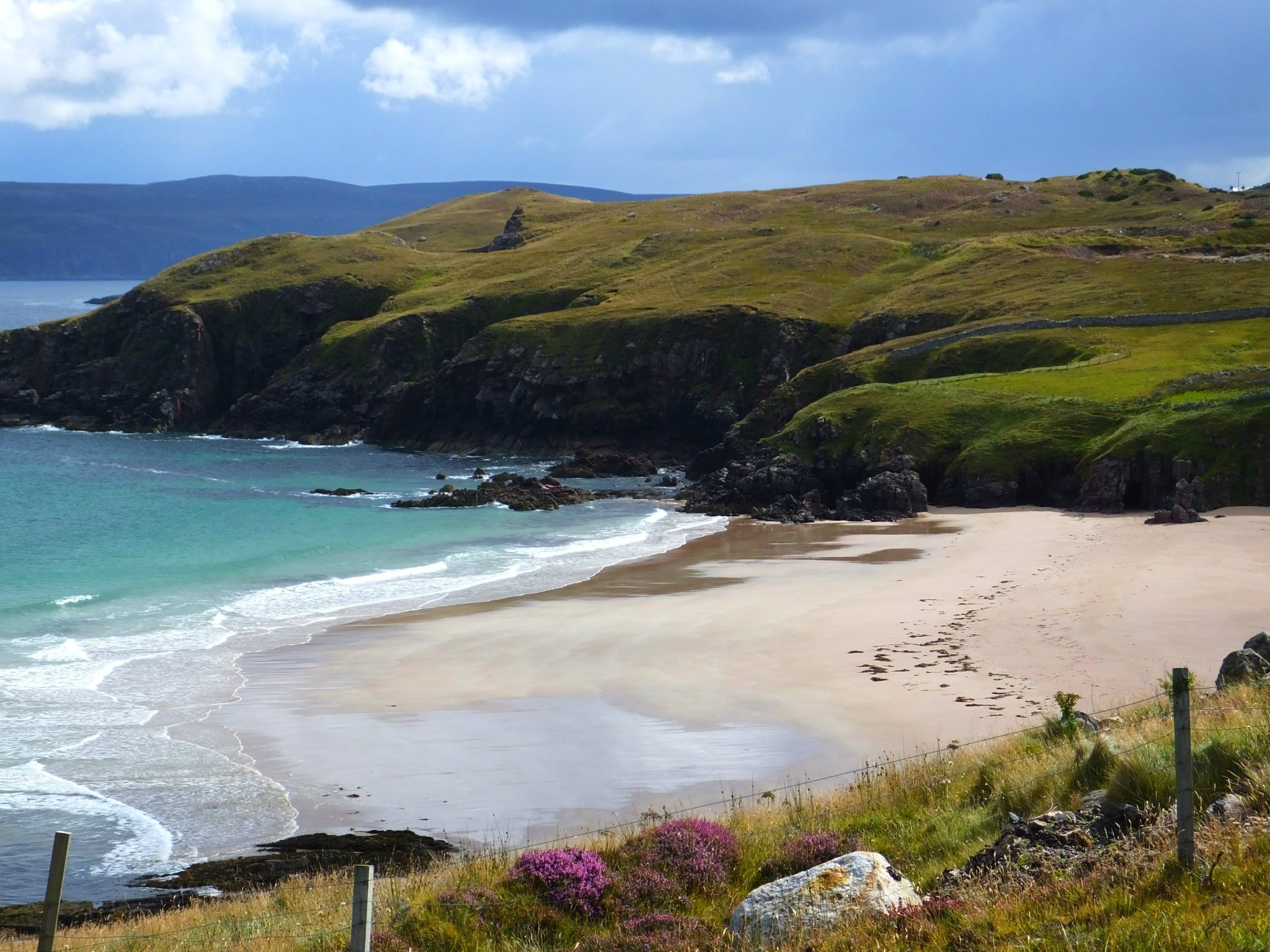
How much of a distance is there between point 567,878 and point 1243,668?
12971mm

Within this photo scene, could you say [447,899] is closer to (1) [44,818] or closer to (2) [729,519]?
(1) [44,818]

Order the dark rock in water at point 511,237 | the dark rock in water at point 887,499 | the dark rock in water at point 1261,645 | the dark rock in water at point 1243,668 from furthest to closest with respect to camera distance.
A: the dark rock in water at point 511,237 < the dark rock in water at point 887,499 < the dark rock in water at point 1261,645 < the dark rock in water at point 1243,668

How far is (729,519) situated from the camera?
204 feet

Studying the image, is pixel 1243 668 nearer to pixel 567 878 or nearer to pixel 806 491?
pixel 567 878

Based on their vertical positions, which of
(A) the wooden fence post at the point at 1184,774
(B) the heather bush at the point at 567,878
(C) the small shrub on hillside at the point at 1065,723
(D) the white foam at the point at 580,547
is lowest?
(D) the white foam at the point at 580,547

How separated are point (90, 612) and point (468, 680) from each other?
54.0ft

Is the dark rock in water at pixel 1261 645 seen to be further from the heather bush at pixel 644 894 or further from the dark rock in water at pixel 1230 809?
the heather bush at pixel 644 894

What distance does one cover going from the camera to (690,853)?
45.1 ft

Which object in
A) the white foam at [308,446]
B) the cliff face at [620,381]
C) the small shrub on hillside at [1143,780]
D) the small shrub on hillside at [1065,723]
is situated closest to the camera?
the small shrub on hillside at [1143,780]

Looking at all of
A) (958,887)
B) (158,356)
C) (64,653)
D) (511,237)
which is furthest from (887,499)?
(511,237)

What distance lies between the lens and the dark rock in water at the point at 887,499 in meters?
59.1

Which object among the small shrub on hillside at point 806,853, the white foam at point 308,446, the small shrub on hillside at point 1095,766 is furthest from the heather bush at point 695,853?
the white foam at point 308,446

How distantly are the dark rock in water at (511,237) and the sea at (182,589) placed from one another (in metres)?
70.9

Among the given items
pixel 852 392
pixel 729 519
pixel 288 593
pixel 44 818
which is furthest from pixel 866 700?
pixel 852 392
